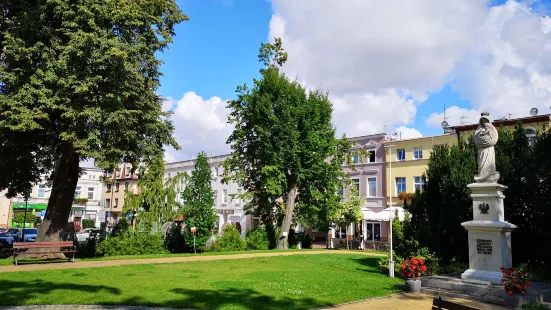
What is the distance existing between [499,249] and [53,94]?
1769 centimetres

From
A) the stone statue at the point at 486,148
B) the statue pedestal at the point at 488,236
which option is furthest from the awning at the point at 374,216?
the statue pedestal at the point at 488,236

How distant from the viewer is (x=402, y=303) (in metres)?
9.67

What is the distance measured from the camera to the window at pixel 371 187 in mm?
38438

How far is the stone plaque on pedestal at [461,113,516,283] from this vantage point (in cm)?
1120

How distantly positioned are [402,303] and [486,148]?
19.2ft

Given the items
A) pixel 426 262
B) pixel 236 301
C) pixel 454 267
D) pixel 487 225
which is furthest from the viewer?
pixel 426 262

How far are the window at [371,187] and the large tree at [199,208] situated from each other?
18.1m

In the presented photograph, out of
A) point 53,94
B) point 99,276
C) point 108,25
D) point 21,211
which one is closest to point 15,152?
point 53,94

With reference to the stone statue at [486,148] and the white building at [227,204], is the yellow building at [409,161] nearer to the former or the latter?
the white building at [227,204]

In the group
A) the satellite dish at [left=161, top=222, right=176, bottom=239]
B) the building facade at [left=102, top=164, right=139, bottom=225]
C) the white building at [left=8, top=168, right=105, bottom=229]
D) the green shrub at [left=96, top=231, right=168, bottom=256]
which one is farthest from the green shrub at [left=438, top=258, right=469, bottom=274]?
the white building at [left=8, top=168, right=105, bottom=229]

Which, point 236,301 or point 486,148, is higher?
point 486,148

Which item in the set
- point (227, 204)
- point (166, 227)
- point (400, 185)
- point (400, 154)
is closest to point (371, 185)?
point (400, 185)

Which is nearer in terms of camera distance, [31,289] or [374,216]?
[31,289]

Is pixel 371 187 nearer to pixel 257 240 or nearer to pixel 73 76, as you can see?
pixel 257 240
